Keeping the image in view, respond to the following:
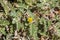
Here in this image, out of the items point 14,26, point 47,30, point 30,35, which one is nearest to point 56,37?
point 47,30

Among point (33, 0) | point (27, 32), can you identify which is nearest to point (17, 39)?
point (27, 32)

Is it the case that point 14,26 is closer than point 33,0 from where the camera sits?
Yes

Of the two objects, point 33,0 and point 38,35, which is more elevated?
point 33,0

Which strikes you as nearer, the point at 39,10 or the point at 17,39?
the point at 17,39

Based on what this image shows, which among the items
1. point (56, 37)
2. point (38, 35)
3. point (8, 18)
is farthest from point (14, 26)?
point (56, 37)

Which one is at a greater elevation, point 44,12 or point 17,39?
point 44,12

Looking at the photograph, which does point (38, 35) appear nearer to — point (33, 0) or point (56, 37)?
point (56, 37)

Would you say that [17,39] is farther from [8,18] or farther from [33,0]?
[33,0]
